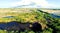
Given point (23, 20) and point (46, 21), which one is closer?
point (46, 21)

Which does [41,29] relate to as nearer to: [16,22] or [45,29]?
[45,29]

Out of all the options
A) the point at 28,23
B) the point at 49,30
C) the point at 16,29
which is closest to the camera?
the point at 49,30

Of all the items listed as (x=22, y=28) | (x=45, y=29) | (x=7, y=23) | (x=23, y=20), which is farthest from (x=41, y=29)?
(x=7, y=23)

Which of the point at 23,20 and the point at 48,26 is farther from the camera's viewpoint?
the point at 23,20

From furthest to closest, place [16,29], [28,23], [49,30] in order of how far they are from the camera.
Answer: [28,23], [16,29], [49,30]

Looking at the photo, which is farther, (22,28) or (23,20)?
(23,20)

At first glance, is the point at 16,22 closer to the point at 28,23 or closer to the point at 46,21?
the point at 28,23

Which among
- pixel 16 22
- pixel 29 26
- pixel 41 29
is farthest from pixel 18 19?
pixel 41 29

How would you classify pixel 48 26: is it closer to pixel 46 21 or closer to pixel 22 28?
pixel 46 21
